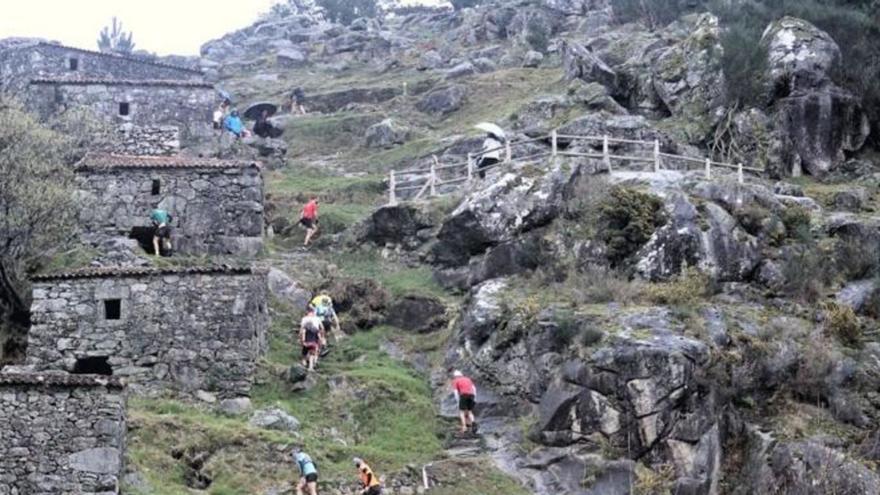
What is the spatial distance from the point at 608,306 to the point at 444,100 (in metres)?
29.7

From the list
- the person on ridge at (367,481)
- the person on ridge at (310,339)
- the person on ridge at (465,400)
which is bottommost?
the person on ridge at (367,481)

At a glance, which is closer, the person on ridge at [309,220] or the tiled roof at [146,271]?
the tiled roof at [146,271]

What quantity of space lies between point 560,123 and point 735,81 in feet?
20.6

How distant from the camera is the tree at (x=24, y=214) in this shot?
32.5 m

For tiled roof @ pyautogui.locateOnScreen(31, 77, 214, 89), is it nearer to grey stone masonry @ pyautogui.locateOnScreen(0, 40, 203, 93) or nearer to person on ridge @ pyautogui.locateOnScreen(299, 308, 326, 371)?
grey stone masonry @ pyautogui.locateOnScreen(0, 40, 203, 93)

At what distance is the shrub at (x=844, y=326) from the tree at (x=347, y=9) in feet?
216

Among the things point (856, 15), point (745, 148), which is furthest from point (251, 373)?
point (856, 15)

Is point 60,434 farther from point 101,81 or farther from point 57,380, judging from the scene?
point 101,81

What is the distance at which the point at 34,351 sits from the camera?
100ft

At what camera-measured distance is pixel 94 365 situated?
30922mm

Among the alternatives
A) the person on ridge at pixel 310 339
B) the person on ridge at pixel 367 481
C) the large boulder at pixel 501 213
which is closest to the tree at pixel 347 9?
the large boulder at pixel 501 213

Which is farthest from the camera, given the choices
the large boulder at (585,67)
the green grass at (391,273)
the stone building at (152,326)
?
the large boulder at (585,67)

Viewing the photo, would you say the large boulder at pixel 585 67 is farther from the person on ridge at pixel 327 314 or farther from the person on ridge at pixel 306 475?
the person on ridge at pixel 306 475

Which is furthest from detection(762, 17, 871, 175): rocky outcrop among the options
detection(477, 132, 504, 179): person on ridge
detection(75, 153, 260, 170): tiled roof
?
detection(75, 153, 260, 170): tiled roof
